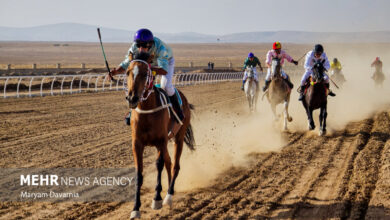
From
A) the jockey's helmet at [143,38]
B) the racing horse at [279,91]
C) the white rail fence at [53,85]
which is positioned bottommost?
the white rail fence at [53,85]

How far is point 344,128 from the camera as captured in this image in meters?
13.7

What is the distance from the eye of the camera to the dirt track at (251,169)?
20.2ft

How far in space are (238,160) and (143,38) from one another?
4.29 metres

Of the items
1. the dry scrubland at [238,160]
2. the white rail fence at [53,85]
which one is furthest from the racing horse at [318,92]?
the white rail fence at [53,85]

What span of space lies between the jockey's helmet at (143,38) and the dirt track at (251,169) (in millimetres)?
2308

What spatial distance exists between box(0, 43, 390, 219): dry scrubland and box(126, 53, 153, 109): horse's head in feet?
5.36

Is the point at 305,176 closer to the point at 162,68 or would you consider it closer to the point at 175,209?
the point at 175,209

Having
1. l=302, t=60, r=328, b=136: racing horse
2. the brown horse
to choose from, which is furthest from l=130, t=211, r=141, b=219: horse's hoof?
l=302, t=60, r=328, b=136: racing horse

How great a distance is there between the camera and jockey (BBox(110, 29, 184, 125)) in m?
6.19

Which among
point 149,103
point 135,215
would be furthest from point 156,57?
point 135,215

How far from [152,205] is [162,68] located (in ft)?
6.28

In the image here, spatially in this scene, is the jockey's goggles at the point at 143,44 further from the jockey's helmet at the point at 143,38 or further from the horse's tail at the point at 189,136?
the horse's tail at the point at 189,136

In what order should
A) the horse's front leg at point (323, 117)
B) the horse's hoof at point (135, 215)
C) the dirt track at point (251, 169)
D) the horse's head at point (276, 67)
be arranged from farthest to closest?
1. the horse's head at point (276, 67)
2. the horse's front leg at point (323, 117)
3. the dirt track at point (251, 169)
4. the horse's hoof at point (135, 215)

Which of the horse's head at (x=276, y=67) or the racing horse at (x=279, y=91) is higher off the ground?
the horse's head at (x=276, y=67)
